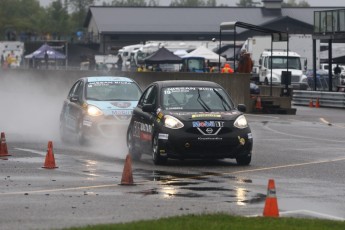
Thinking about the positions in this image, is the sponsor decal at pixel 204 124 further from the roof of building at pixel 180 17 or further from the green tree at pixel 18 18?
the green tree at pixel 18 18

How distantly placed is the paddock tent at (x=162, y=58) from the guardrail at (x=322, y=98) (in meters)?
13.5

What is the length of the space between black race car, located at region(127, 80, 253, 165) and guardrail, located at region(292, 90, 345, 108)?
79.5ft

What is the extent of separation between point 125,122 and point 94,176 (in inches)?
246

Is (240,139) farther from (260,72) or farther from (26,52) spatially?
(26,52)

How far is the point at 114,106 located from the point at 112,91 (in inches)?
41.2

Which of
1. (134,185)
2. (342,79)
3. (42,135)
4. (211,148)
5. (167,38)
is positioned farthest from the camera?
(167,38)

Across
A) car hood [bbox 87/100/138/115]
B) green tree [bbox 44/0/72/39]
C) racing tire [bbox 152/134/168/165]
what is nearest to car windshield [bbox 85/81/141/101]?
car hood [bbox 87/100/138/115]

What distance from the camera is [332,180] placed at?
16406 mm

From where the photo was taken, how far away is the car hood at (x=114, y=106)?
23.2 m

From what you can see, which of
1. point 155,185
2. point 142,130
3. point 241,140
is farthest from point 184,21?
point 155,185

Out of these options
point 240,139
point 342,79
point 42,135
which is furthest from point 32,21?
point 240,139

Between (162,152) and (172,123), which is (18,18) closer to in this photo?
(172,123)

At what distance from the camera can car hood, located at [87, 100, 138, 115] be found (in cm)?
2320

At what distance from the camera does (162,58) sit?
197ft
